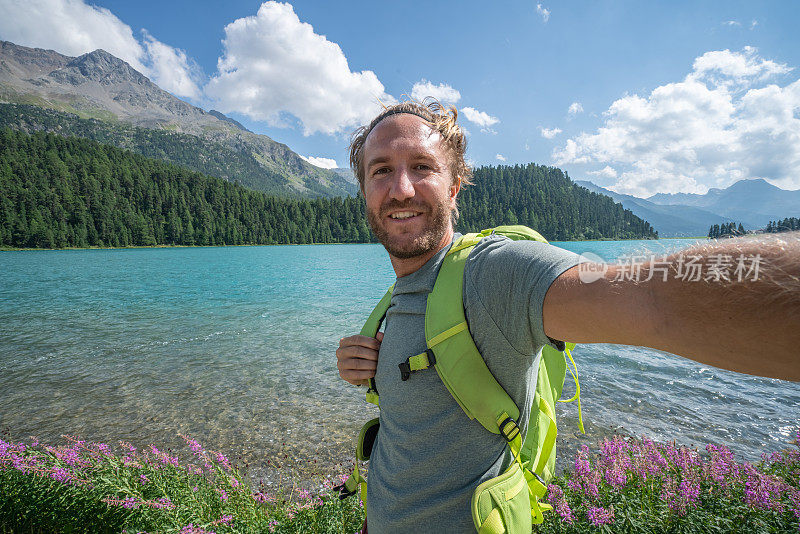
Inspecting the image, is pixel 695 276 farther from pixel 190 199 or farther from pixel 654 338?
pixel 190 199

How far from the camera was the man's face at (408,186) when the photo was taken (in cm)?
210

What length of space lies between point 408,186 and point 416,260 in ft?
1.48

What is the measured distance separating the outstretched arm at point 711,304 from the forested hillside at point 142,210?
134 m

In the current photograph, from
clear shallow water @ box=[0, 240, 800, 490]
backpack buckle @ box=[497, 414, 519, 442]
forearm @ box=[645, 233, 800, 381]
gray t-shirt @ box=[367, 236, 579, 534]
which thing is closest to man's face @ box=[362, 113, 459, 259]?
gray t-shirt @ box=[367, 236, 579, 534]

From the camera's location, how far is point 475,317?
1.57 meters

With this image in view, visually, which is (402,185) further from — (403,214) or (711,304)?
(711,304)

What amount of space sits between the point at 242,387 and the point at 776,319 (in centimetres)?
1136

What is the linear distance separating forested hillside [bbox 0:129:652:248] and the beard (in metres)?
133

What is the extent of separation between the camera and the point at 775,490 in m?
3.38

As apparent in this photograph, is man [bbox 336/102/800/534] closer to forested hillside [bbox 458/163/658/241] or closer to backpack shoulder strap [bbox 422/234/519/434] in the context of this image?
backpack shoulder strap [bbox 422/234/519/434]

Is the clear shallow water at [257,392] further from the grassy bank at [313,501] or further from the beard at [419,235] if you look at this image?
the grassy bank at [313,501]

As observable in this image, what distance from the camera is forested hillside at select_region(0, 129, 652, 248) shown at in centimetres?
10519

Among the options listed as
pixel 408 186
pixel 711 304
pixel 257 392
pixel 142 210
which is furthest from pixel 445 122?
pixel 142 210

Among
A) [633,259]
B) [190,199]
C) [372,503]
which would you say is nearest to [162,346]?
[372,503]
